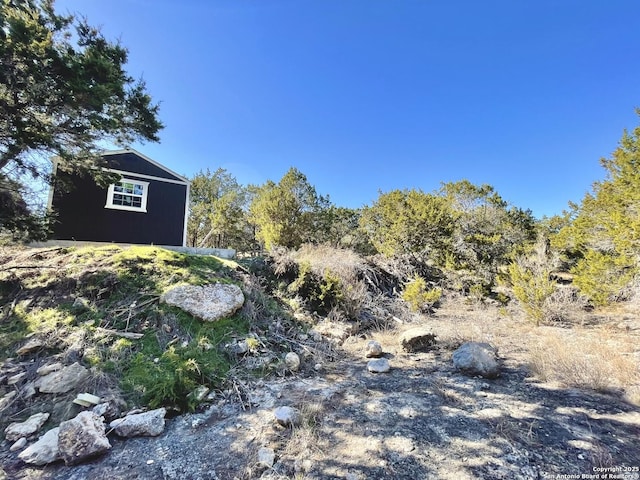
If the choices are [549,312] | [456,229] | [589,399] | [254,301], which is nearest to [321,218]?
[456,229]

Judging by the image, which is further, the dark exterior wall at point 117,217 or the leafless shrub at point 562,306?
the dark exterior wall at point 117,217

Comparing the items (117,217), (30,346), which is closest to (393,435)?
(30,346)

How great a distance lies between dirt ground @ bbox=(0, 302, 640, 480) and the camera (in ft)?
6.90

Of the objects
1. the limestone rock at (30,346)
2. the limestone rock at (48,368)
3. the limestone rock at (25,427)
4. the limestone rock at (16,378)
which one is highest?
the limestone rock at (30,346)

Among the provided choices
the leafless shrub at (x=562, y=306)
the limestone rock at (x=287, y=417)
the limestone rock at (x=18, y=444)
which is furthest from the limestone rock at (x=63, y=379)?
the leafless shrub at (x=562, y=306)

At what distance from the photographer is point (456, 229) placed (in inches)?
416

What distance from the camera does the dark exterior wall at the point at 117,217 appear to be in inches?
350

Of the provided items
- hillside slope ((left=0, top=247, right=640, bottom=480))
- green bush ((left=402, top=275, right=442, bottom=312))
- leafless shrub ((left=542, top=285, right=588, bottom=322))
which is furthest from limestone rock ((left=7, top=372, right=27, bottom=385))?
leafless shrub ((left=542, top=285, right=588, bottom=322))

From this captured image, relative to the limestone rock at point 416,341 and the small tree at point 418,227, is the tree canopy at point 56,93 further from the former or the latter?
the small tree at point 418,227

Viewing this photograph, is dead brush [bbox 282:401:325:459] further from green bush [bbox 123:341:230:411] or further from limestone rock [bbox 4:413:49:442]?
limestone rock [bbox 4:413:49:442]

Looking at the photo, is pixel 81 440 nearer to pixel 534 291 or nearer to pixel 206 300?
pixel 206 300

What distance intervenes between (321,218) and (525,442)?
1161 centimetres

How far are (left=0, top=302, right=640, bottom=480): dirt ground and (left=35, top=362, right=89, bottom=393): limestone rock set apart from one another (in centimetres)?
64

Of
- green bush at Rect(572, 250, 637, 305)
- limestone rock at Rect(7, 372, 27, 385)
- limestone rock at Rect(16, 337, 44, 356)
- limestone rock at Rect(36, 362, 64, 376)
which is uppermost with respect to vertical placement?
green bush at Rect(572, 250, 637, 305)
